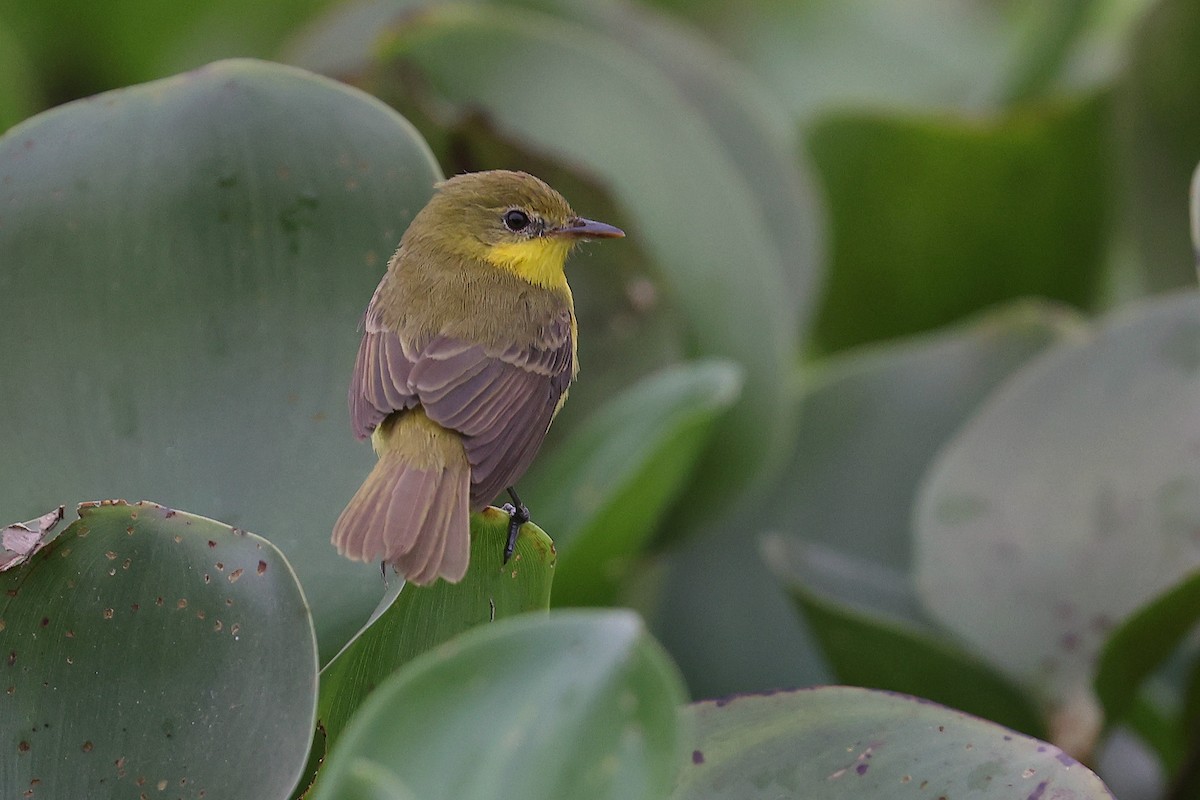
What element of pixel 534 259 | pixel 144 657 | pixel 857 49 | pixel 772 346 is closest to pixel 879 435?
pixel 772 346

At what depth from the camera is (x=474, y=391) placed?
0.96 m

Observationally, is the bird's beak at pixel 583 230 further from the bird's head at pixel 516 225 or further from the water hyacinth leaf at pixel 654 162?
the water hyacinth leaf at pixel 654 162

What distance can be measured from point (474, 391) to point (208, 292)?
18cm

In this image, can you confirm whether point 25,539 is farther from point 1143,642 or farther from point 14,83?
point 14,83

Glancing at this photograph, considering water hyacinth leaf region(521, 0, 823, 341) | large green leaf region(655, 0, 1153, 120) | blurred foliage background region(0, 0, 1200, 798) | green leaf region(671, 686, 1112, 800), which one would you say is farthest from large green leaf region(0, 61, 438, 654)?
large green leaf region(655, 0, 1153, 120)

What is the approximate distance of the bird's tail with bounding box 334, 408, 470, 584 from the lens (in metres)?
0.79

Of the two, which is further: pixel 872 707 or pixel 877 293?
pixel 877 293

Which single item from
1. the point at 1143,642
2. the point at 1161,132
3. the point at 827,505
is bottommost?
the point at 827,505

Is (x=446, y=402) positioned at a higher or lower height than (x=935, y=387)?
higher

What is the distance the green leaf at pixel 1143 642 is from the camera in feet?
3.64

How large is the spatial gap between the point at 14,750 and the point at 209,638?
120mm

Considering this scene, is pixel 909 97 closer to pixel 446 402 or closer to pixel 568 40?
pixel 568 40

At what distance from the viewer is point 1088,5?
7.00 feet

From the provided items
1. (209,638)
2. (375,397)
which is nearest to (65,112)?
(375,397)
